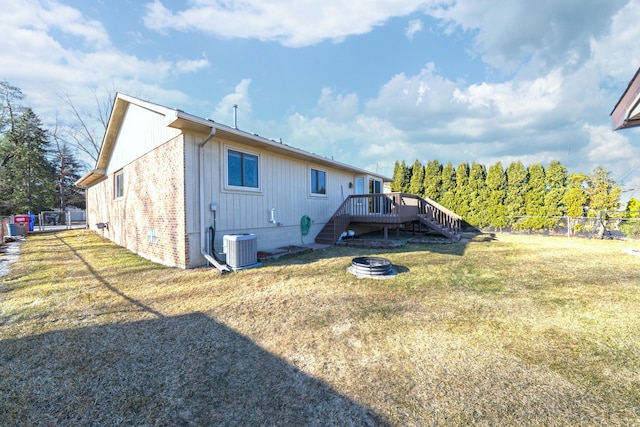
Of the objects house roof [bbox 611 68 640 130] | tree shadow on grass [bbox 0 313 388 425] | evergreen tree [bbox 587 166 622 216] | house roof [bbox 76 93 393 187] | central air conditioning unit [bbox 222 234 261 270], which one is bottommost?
tree shadow on grass [bbox 0 313 388 425]

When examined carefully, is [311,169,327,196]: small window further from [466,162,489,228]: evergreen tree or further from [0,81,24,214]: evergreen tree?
[0,81,24,214]: evergreen tree

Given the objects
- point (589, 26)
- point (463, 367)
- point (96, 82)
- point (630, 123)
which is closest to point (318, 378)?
point (463, 367)

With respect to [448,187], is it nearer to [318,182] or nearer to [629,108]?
[318,182]

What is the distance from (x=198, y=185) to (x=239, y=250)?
1.92 m

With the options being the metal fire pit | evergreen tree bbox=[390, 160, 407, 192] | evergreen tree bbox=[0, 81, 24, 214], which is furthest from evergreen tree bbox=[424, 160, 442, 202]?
evergreen tree bbox=[0, 81, 24, 214]

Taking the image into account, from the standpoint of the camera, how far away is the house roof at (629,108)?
3.78 m

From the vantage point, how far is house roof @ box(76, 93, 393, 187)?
18.3 feet

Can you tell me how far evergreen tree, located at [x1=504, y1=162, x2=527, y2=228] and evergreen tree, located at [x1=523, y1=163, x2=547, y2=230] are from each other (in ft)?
0.66

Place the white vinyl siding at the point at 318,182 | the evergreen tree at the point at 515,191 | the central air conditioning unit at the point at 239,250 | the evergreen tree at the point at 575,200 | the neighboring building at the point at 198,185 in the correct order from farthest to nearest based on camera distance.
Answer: the evergreen tree at the point at 515,191 → the evergreen tree at the point at 575,200 → the white vinyl siding at the point at 318,182 → the neighboring building at the point at 198,185 → the central air conditioning unit at the point at 239,250

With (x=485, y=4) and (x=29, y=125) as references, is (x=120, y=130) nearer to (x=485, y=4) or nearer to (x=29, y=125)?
(x=485, y=4)

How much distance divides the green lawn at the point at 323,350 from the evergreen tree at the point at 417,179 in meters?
11.3

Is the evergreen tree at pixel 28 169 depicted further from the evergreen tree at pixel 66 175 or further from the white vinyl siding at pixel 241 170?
the white vinyl siding at pixel 241 170

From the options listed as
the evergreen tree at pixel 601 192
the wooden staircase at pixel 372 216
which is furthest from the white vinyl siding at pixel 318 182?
the evergreen tree at pixel 601 192

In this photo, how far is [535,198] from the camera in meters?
12.5
